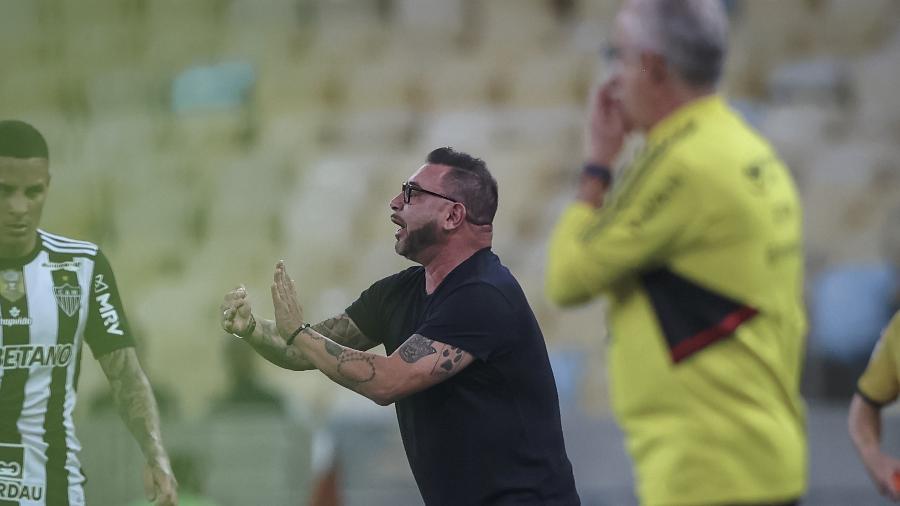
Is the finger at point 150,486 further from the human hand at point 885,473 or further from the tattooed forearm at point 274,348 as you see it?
the human hand at point 885,473

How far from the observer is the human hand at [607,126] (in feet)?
8.50

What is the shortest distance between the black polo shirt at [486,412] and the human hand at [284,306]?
0.30m

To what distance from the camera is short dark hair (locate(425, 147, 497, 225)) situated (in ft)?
11.4

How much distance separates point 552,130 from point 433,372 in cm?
595

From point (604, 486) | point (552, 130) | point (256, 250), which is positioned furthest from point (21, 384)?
point (552, 130)

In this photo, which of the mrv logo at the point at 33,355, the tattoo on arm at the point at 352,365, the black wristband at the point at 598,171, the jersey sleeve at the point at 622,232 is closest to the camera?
the jersey sleeve at the point at 622,232

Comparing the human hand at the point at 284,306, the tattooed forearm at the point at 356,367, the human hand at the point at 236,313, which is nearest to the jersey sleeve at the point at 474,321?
the tattooed forearm at the point at 356,367

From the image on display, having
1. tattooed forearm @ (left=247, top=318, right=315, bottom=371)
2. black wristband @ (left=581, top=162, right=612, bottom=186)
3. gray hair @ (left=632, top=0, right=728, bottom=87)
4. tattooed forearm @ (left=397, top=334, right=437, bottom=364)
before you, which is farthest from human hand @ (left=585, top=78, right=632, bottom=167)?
tattooed forearm @ (left=247, top=318, right=315, bottom=371)

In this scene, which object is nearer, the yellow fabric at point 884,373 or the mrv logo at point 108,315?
the mrv logo at point 108,315

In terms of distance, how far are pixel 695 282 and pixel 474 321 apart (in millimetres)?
927

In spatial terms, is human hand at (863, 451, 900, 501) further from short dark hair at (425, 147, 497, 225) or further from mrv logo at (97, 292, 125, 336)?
mrv logo at (97, 292, 125, 336)

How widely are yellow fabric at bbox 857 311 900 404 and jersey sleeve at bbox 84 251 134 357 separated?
1965mm

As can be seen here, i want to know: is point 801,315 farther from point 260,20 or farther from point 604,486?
point 260,20

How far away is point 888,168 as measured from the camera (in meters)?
7.61
